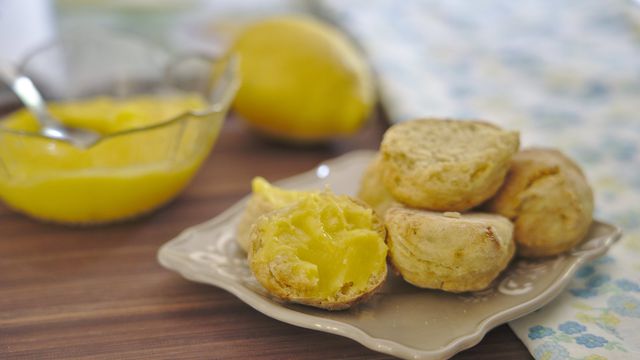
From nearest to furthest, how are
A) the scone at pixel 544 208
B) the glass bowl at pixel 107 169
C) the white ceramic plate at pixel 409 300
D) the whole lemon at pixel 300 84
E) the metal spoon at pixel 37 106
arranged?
1. the white ceramic plate at pixel 409 300
2. the scone at pixel 544 208
3. the glass bowl at pixel 107 169
4. the metal spoon at pixel 37 106
5. the whole lemon at pixel 300 84

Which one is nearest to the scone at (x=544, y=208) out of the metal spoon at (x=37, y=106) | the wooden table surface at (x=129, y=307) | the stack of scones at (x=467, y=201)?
the stack of scones at (x=467, y=201)

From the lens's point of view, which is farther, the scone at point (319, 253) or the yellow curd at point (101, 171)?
the yellow curd at point (101, 171)

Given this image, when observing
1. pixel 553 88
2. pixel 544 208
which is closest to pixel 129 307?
pixel 544 208

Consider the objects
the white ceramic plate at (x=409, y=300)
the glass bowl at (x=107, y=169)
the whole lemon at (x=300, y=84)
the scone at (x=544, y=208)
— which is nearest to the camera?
the white ceramic plate at (x=409, y=300)

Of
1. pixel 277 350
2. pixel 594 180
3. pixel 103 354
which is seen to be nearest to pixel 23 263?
pixel 103 354

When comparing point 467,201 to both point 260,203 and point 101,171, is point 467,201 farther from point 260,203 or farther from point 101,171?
point 101,171

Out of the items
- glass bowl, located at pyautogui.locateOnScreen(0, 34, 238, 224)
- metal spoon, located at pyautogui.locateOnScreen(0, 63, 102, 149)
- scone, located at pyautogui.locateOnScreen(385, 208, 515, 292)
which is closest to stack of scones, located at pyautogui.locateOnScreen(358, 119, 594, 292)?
scone, located at pyautogui.locateOnScreen(385, 208, 515, 292)

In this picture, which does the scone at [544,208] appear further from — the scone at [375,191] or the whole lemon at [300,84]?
the whole lemon at [300,84]
